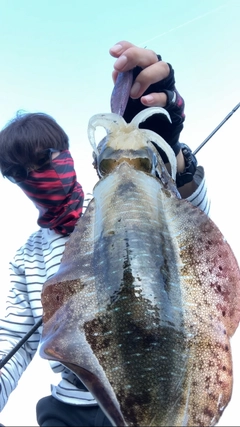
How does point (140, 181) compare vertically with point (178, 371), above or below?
above

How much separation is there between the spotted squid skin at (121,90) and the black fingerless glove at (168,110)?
0.19 metres

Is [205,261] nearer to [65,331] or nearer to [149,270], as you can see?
[149,270]

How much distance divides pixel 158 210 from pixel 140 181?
18 cm

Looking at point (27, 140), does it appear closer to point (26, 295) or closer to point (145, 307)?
point (26, 295)

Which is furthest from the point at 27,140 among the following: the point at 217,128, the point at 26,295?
the point at 217,128

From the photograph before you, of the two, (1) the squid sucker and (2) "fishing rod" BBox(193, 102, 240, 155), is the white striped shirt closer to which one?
(2) "fishing rod" BBox(193, 102, 240, 155)

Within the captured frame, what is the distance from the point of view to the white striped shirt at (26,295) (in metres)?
2.89

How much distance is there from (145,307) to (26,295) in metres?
2.06

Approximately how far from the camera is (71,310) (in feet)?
4.64

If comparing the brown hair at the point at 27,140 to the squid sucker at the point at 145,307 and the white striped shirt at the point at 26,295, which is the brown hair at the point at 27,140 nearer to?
the white striped shirt at the point at 26,295

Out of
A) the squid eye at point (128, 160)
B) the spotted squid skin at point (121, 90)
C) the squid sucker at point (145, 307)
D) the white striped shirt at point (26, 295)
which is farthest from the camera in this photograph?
the white striped shirt at point (26, 295)

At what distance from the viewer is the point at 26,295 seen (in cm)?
313

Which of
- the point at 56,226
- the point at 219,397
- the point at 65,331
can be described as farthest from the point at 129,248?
the point at 56,226

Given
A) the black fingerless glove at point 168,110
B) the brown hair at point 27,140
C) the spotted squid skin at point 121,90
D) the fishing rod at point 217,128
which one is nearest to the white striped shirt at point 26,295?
the fishing rod at point 217,128
